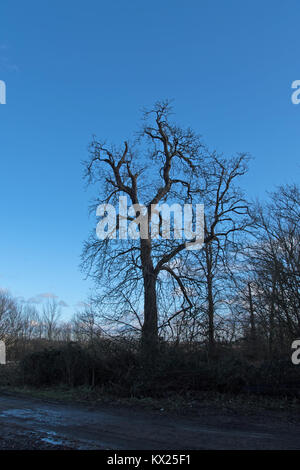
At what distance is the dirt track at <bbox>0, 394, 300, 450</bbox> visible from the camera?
295 inches

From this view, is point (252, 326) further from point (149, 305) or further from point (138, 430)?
point (138, 430)

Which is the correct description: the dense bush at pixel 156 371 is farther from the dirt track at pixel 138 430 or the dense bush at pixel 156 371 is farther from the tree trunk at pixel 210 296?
the dirt track at pixel 138 430

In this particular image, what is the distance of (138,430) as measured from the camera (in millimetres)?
8766

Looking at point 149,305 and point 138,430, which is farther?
point 149,305

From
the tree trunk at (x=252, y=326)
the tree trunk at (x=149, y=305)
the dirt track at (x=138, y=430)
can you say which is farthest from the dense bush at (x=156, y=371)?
the dirt track at (x=138, y=430)

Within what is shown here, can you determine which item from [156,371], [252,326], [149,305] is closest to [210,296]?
[252,326]

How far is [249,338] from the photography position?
17531mm

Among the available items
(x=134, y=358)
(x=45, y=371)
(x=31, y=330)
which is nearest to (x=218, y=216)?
(x=134, y=358)

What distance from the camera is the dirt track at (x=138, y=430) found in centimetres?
750

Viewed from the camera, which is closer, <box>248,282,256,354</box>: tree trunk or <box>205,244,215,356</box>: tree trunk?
<box>248,282,256,354</box>: tree trunk

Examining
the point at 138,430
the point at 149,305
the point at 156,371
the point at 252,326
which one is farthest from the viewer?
the point at 149,305

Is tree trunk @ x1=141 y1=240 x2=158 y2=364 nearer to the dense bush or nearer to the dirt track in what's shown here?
the dense bush

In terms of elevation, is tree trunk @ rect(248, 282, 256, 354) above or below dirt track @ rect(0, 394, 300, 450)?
above

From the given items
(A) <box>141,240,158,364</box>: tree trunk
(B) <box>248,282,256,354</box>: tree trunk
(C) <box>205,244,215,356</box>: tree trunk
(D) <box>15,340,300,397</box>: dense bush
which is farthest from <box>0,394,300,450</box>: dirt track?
(C) <box>205,244,215,356</box>: tree trunk
